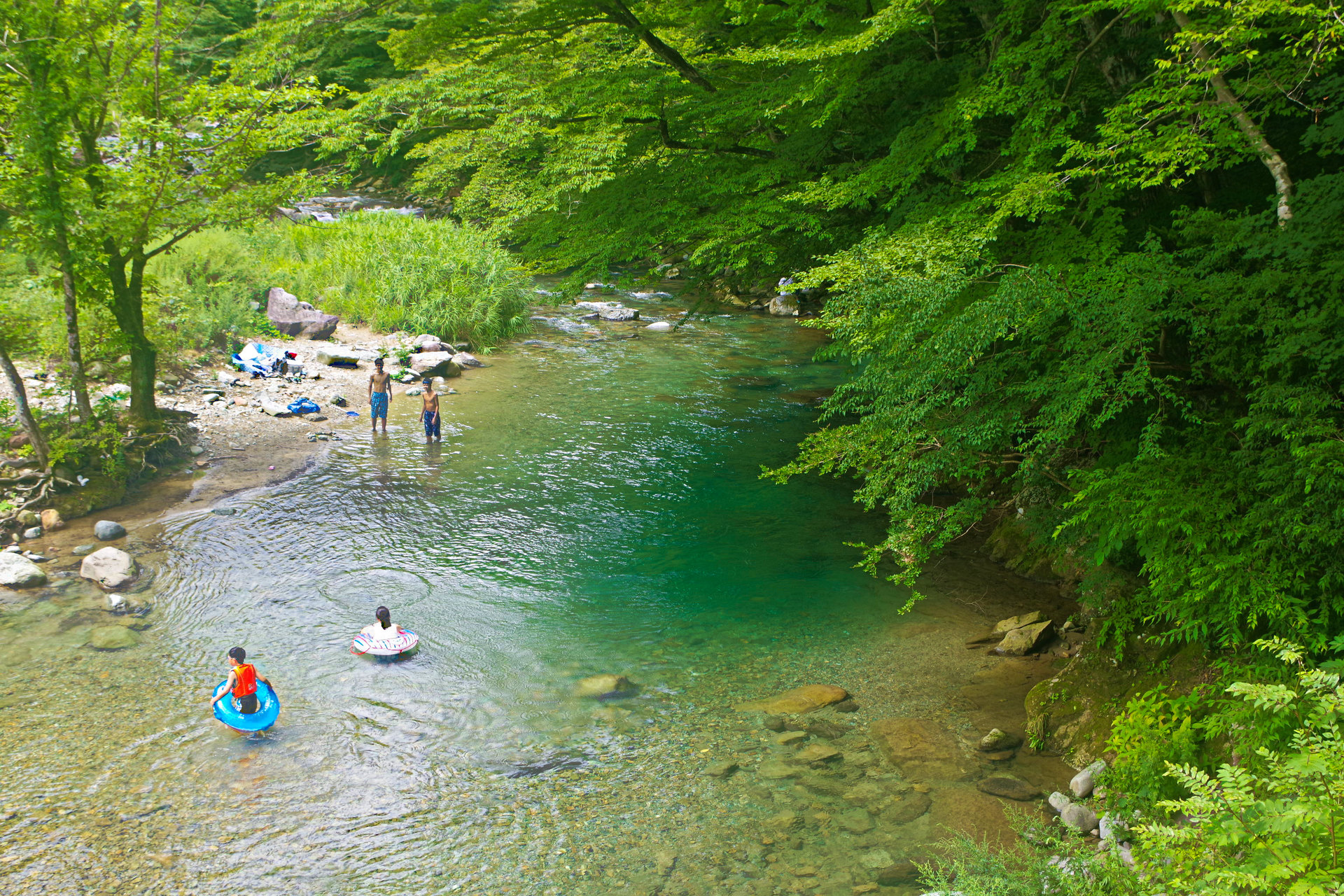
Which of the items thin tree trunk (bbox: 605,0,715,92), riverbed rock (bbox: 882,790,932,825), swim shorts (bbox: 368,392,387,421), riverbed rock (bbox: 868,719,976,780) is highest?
thin tree trunk (bbox: 605,0,715,92)

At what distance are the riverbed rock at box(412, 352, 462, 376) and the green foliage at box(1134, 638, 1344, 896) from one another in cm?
1670

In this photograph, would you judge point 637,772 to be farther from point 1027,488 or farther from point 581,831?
point 1027,488

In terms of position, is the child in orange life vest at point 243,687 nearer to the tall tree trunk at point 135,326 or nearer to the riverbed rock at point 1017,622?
the tall tree trunk at point 135,326

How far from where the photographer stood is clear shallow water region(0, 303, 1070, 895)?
5465mm

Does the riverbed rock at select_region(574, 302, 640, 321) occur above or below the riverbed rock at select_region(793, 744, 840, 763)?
above

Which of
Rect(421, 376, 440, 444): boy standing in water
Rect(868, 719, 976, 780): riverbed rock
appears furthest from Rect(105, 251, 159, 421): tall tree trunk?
Rect(868, 719, 976, 780): riverbed rock

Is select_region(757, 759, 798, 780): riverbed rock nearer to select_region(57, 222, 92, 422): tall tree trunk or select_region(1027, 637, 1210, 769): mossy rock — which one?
select_region(1027, 637, 1210, 769): mossy rock

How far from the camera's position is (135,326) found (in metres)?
11.2

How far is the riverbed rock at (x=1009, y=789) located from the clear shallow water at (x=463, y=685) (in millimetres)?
870

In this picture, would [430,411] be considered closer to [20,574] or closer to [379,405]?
[379,405]

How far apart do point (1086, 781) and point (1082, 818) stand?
0.42 m

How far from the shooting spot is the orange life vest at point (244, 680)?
642 cm

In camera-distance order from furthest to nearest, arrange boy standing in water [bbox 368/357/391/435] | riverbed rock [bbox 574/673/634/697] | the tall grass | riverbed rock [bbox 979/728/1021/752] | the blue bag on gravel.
Answer: the tall grass, the blue bag on gravel, boy standing in water [bbox 368/357/391/435], riverbed rock [bbox 574/673/634/697], riverbed rock [bbox 979/728/1021/752]

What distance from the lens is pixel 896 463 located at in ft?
25.5
